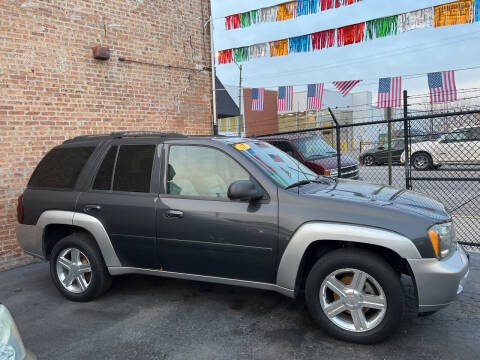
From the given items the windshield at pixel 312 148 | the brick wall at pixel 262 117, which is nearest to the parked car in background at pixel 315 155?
the windshield at pixel 312 148

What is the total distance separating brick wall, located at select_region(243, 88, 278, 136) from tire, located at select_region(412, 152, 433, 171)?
18.8 meters

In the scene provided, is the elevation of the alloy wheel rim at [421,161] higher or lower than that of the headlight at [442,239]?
lower

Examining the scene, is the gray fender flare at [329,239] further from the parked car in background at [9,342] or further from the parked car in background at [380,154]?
the parked car in background at [380,154]

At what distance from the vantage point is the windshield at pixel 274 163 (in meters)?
3.66

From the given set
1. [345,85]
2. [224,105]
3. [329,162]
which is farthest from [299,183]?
[345,85]

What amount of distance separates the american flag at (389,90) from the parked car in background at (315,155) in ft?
6.80

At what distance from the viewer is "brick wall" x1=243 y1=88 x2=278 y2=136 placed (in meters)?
33.3

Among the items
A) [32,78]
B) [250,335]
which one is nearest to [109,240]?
[250,335]

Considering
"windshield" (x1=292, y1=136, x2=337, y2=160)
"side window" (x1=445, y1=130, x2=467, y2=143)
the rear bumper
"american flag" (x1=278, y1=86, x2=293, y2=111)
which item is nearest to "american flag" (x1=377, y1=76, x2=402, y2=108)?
"windshield" (x1=292, y1=136, x2=337, y2=160)

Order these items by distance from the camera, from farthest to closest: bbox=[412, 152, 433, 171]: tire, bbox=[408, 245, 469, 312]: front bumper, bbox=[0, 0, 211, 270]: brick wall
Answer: bbox=[412, 152, 433, 171]: tire
bbox=[0, 0, 211, 270]: brick wall
bbox=[408, 245, 469, 312]: front bumper

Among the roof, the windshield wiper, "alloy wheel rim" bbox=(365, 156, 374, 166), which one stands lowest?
"alloy wheel rim" bbox=(365, 156, 374, 166)

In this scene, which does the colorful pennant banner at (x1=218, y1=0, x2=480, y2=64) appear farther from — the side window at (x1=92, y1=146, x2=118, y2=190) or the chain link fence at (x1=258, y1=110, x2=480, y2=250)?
the side window at (x1=92, y1=146, x2=118, y2=190)

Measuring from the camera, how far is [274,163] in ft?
12.9

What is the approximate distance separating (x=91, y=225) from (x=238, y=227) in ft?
5.59
